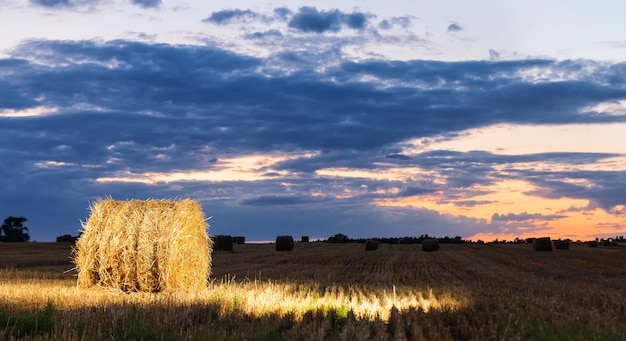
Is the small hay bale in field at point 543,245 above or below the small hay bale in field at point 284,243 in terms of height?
below

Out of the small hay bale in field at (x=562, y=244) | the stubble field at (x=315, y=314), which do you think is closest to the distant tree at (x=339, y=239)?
the small hay bale in field at (x=562, y=244)

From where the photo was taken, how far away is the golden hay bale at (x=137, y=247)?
15.6 m

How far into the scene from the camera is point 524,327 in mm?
11086

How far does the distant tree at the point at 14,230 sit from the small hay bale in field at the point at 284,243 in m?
37.3

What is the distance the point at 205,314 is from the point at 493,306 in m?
6.01

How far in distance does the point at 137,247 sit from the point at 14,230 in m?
60.4

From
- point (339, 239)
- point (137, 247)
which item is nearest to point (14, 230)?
point (339, 239)

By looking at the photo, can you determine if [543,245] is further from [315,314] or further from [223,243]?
[315,314]

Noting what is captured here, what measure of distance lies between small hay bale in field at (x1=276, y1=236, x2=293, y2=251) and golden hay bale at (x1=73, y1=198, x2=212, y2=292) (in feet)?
89.8

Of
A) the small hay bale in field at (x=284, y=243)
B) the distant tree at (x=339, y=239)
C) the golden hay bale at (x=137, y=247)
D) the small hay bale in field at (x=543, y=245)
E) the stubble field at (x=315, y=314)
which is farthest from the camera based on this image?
the distant tree at (x=339, y=239)

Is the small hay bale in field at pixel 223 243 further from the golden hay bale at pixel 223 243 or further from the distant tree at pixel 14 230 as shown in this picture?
the distant tree at pixel 14 230

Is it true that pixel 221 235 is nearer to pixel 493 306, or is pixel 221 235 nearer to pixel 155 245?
pixel 155 245

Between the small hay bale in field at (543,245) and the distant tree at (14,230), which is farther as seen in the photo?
the distant tree at (14,230)

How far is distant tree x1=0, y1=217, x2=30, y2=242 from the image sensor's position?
69.8 metres
